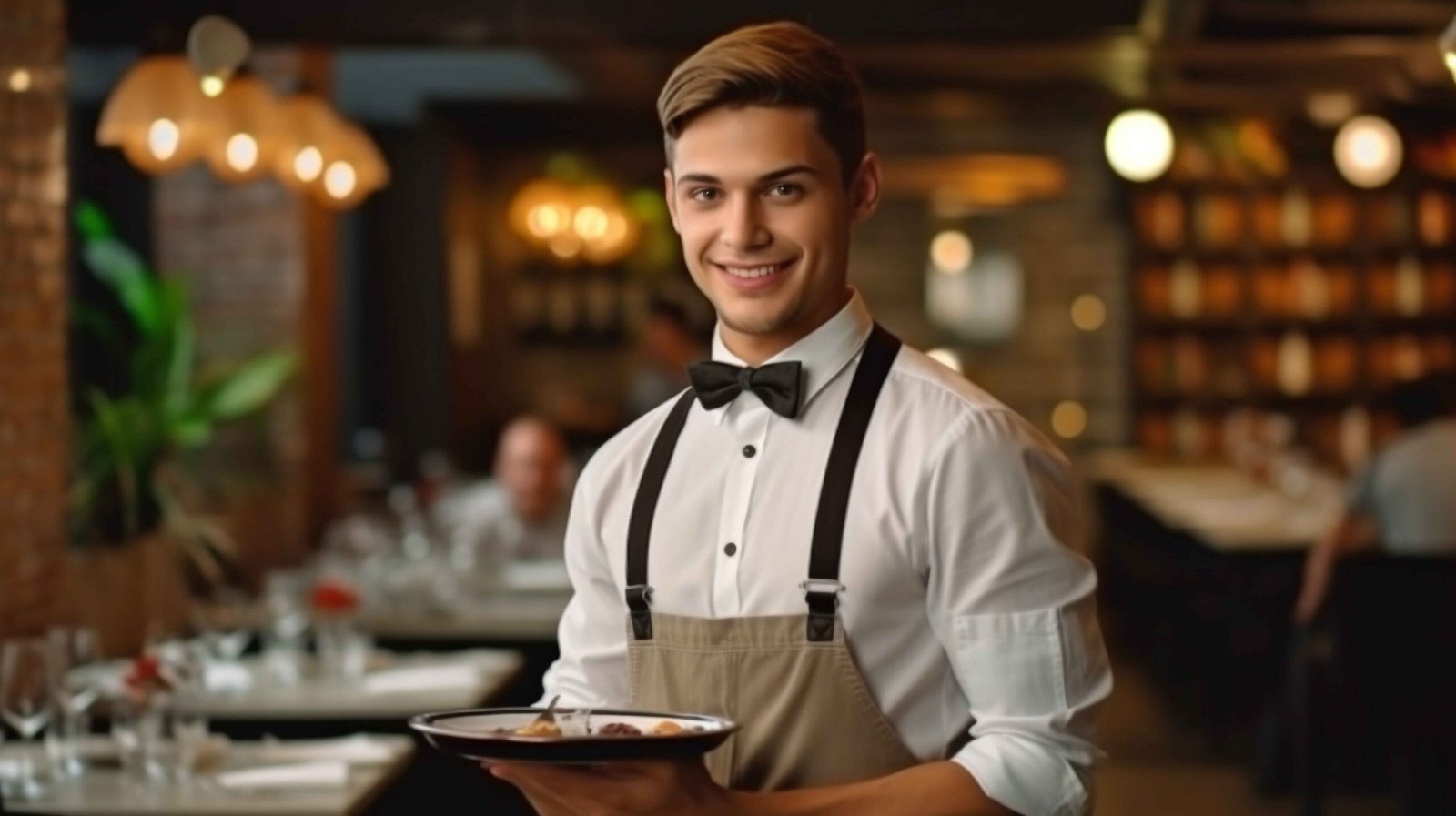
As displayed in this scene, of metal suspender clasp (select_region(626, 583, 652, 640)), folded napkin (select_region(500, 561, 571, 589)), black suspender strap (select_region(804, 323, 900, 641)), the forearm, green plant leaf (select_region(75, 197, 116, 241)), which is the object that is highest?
green plant leaf (select_region(75, 197, 116, 241))

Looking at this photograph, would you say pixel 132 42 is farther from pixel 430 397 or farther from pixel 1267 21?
pixel 430 397

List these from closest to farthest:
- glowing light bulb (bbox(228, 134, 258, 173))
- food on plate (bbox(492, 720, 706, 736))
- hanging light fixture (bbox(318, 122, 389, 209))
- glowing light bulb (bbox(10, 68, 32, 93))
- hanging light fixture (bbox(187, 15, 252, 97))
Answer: food on plate (bbox(492, 720, 706, 736)), glowing light bulb (bbox(10, 68, 32, 93)), hanging light fixture (bbox(187, 15, 252, 97)), glowing light bulb (bbox(228, 134, 258, 173)), hanging light fixture (bbox(318, 122, 389, 209))

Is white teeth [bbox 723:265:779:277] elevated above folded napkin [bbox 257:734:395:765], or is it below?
above

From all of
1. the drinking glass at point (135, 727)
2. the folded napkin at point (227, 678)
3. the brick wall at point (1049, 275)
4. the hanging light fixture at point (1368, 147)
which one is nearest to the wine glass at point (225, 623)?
the folded napkin at point (227, 678)

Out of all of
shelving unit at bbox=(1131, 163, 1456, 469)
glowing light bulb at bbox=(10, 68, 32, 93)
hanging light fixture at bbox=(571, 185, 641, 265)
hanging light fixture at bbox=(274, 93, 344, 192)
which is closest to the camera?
glowing light bulb at bbox=(10, 68, 32, 93)

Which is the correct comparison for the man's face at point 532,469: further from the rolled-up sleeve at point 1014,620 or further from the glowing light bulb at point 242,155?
the rolled-up sleeve at point 1014,620

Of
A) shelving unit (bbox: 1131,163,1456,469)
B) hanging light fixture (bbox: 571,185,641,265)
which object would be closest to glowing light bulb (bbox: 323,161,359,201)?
hanging light fixture (bbox: 571,185,641,265)

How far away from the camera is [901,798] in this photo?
2164 mm

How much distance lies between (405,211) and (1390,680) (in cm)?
813

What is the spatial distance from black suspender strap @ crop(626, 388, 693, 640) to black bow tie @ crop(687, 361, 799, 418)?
0.23 ft

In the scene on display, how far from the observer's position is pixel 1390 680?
22.1 ft

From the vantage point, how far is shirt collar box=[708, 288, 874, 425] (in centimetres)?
230

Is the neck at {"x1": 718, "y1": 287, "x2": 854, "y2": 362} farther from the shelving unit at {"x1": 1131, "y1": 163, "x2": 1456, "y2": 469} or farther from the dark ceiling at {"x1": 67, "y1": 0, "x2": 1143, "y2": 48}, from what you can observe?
the shelving unit at {"x1": 1131, "y1": 163, "x2": 1456, "y2": 469}

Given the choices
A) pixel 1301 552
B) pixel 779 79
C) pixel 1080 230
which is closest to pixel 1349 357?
pixel 1080 230
